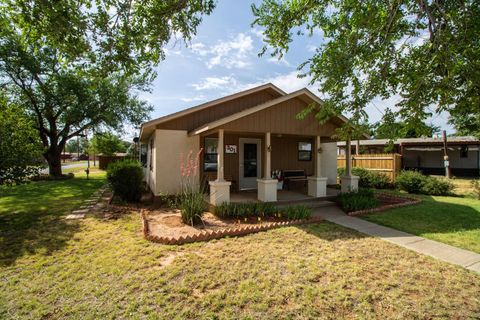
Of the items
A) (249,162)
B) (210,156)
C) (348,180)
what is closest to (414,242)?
(348,180)

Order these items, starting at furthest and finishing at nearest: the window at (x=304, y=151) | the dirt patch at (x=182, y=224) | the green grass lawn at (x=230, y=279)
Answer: the window at (x=304, y=151) < the dirt patch at (x=182, y=224) < the green grass lawn at (x=230, y=279)

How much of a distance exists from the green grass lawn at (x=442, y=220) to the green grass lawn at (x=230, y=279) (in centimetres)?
162

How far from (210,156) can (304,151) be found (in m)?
5.01

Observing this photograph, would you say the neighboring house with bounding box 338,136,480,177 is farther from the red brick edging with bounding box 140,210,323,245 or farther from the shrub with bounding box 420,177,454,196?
the red brick edging with bounding box 140,210,323,245

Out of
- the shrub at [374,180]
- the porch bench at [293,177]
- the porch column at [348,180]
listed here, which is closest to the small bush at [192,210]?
the porch bench at [293,177]

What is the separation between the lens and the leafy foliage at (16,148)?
6676 millimetres

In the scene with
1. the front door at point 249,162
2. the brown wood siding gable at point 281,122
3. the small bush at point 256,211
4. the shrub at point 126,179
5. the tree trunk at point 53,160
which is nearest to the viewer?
the small bush at point 256,211

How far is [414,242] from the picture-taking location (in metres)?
5.24

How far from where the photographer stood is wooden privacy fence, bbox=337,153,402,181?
1314 centimetres

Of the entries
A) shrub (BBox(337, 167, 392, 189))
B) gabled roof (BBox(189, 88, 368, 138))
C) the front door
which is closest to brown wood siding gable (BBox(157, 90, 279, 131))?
gabled roof (BBox(189, 88, 368, 138))

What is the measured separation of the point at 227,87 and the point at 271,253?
1075 cm

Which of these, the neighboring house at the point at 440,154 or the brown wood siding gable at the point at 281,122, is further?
the neighboring house at the point at 440,154

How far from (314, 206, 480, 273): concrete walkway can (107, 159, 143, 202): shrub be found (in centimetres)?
667

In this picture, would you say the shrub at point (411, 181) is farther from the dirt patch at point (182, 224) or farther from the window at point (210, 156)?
the window at point (210, 156)
